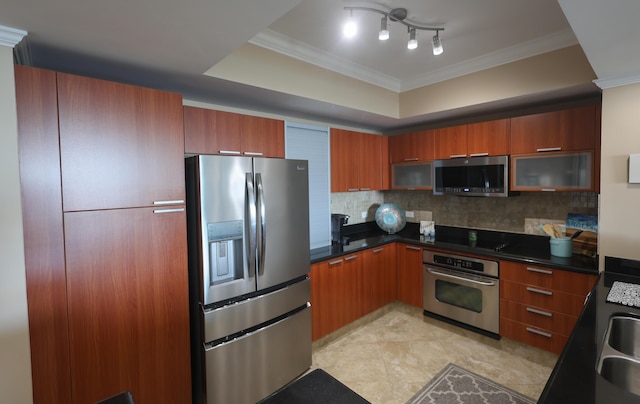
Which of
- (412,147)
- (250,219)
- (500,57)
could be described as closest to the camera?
(250,219)

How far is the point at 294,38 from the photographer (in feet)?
7.26

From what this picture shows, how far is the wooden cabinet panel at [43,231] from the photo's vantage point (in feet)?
4.58

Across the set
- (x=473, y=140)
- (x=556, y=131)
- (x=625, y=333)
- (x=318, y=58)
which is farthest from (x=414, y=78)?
(x=625, y=333)

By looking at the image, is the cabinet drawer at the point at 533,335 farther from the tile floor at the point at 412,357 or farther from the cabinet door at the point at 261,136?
the cabinet door at the point at 261,136

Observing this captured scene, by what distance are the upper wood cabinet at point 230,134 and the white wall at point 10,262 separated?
87 centimetres

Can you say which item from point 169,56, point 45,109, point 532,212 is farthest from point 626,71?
point 45,109

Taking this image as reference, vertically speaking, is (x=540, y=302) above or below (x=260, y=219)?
below

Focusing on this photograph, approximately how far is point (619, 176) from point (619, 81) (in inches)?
24.7

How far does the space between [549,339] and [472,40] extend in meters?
2.46

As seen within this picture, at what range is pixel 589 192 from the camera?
2656mm

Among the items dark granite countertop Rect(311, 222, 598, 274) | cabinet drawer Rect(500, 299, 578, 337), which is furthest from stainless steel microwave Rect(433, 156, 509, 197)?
cabinet drawer Rect(500, 299, 578, 337)

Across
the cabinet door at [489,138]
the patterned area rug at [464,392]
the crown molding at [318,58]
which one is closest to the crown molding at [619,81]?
the cabinet door at [489,138]

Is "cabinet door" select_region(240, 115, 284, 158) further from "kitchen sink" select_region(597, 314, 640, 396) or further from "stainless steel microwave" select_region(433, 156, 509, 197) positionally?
"kitchen sink" select_region(597, 314, 640, 396)

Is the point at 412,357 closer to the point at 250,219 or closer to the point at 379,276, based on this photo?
the point at 379,276
